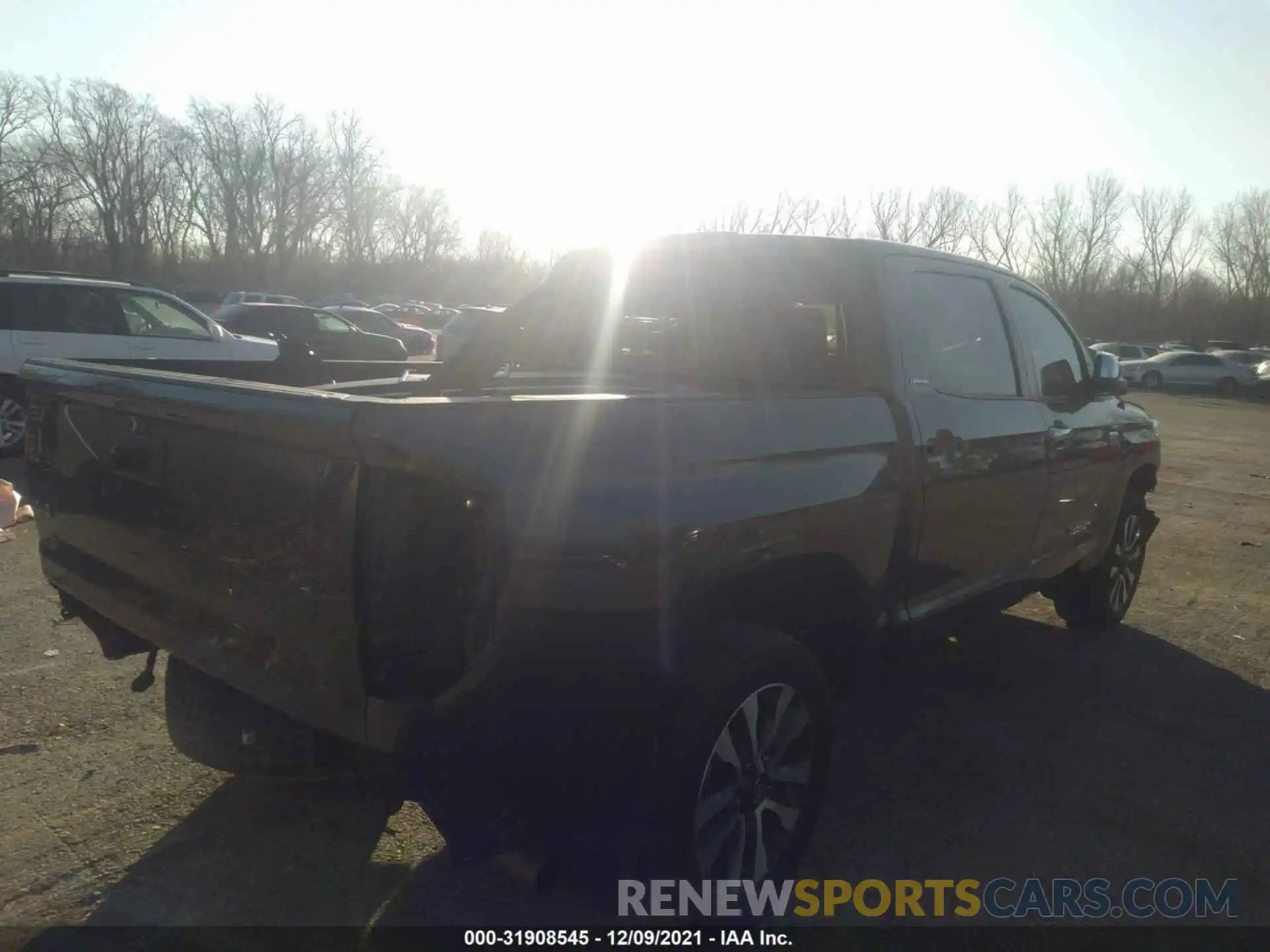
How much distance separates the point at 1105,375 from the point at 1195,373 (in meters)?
37.7

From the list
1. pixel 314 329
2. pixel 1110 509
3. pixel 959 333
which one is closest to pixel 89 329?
pixel 959 333

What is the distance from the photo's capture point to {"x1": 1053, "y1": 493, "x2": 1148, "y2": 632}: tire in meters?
5.60

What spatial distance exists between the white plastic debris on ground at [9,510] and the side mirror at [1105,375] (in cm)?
684

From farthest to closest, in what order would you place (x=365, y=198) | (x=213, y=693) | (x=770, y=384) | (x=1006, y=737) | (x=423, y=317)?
(x=365, y=198) < (x=423, y=317) < (x=1006, y=737) < (x=770, y=384) < (x=213, y=693)

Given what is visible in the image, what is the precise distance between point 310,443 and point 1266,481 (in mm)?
13612

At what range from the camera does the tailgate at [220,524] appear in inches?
84.7

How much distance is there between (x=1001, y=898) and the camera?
3059 millimetres

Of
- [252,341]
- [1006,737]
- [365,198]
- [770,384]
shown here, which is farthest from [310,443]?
[365,198]

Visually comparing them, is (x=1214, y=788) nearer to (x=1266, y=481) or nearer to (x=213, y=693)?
(x=213, y=693)

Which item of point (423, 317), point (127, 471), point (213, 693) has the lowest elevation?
point (423, 317)

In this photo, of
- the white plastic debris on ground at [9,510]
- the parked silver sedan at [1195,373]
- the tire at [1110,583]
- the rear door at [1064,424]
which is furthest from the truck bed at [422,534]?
the parked silver sedan at [1195,373]

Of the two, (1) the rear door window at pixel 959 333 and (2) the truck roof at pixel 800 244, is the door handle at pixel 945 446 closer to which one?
(1) the rear door window at pixel 959 333

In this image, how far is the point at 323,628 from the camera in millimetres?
2164

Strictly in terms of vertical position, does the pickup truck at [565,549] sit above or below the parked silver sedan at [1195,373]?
above
